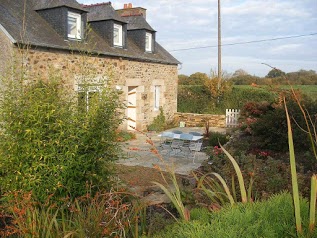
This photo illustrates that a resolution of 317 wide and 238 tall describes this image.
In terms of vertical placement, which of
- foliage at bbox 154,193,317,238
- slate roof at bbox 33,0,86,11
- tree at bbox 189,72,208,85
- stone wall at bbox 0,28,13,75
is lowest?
foliage at bbox 154,193,317,238

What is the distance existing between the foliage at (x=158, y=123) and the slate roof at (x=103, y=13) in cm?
502

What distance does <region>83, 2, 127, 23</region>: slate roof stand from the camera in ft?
46.2

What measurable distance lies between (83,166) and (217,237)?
277 centimetres

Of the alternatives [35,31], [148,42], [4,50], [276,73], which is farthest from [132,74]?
[276,73]

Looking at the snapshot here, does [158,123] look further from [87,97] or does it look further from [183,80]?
[183,80]

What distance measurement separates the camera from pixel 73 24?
486 inches

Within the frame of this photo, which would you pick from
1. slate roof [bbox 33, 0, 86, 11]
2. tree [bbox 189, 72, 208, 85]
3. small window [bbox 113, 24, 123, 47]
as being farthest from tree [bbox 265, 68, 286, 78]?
tree [bbox 189, 72, 208, 85]

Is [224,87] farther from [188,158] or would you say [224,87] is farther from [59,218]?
[59,218]

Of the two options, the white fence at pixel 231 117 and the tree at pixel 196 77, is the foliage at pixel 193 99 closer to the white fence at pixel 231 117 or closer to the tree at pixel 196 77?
the white fence at pixel 231 117

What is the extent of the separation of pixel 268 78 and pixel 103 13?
1264 cm

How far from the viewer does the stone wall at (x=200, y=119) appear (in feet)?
60.5

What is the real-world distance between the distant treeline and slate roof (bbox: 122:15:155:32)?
17.2ft

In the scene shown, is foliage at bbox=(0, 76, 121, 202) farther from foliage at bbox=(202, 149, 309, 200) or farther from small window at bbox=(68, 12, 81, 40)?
small window at bbox=(68, 12, 81, 40)

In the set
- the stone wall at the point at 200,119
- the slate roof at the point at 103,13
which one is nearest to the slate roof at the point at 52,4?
the slate roof at the point at 103,13
